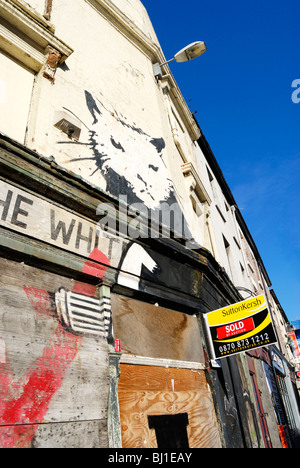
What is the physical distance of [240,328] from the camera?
→ 5.08 m

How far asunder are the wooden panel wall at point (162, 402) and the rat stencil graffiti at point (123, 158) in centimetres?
271

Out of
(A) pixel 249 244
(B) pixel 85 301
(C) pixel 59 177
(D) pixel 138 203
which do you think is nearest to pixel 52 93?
(C) pixel 59 177

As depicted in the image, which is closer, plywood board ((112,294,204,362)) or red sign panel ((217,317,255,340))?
plywood board ((112,294,204,362))

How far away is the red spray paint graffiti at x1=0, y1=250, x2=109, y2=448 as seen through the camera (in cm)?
247

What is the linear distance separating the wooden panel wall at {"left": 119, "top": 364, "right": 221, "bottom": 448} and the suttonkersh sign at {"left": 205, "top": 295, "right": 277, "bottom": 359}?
60 cm

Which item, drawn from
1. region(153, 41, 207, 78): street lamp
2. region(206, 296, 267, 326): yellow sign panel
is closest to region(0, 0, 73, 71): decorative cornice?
region(153, 41, 207, 78): street lamp

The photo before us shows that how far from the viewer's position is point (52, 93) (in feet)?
15.2

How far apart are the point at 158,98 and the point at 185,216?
352 centimetres

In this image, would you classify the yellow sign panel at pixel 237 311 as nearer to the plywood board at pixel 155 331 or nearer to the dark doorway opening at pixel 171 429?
the plywood board at pixel 155 331

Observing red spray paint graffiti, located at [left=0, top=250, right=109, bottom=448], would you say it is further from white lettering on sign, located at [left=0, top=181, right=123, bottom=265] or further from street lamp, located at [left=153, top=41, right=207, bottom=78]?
street lamp, located at [left=153, top=41, right=207, bottom=78]

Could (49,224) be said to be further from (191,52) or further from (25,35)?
(191,52)

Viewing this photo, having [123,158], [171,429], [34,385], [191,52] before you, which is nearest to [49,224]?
[34,385]

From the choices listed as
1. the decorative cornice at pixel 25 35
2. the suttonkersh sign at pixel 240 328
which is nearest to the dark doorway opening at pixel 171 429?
the suttonkersh sign at pixel 240 328

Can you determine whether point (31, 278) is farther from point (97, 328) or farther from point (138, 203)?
point (138, 203)
